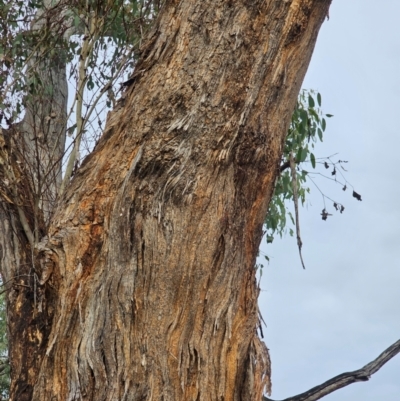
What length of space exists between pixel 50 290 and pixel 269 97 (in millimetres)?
1101

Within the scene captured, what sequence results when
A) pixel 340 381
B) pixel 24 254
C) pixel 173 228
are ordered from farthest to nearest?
pixel 24 254, pixel 340 381, pixel 173 228

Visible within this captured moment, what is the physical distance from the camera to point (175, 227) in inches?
103

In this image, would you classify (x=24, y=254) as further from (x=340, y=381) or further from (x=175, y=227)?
(x=340, y=381)

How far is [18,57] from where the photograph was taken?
19.0 ft

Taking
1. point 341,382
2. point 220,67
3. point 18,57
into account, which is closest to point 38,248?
point 220,67

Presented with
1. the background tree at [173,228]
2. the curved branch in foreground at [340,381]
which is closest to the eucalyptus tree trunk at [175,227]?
the background tree at [173,228]

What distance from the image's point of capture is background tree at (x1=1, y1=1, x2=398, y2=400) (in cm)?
255

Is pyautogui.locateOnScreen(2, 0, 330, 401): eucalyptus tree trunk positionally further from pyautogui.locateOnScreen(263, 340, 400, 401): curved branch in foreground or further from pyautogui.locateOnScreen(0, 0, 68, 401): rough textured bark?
pyautogui.locateOnScreen(263, 340, 400, 401): curved branch in foreground

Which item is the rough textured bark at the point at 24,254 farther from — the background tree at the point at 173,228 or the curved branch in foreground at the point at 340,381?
the curved branch in foreground at the point at 340,381

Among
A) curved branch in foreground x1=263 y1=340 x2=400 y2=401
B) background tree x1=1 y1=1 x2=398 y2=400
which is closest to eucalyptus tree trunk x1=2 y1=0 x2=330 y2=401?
background tree x1=1 y1=1 x2=398 y2=400

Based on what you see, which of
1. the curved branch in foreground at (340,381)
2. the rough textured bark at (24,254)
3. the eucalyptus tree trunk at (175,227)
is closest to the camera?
the eucalyptus tree trunk at (175,227)

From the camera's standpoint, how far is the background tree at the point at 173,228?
2.55 metres

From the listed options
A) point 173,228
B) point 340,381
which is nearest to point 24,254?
point 173,228

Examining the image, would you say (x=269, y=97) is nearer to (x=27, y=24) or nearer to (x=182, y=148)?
(x=182, y=148)
